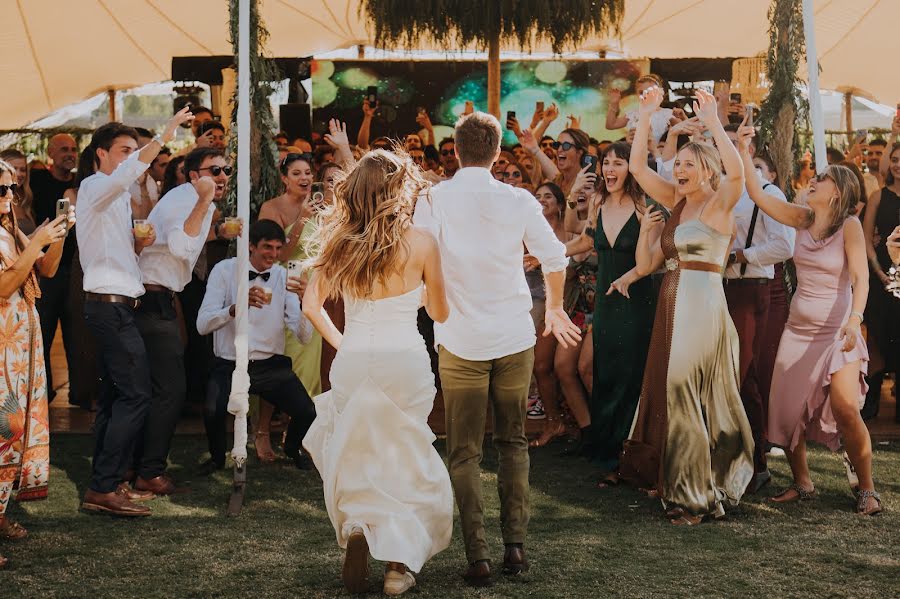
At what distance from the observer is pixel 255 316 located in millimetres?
6578

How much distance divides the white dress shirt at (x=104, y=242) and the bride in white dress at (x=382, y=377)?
5.50 feet

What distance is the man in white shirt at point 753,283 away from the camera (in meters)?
6.13

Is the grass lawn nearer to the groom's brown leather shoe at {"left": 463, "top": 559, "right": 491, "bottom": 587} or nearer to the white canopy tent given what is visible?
the groom's brown leather shoe at {"left": 463, "top": 559, "right": 491, "bottom": 587}

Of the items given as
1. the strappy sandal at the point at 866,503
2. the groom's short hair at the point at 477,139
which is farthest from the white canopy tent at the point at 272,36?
the groom's short hair at the point at 477,139

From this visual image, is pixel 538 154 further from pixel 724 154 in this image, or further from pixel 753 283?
pixel 724 154

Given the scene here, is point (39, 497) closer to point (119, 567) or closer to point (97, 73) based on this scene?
point (119, 567)

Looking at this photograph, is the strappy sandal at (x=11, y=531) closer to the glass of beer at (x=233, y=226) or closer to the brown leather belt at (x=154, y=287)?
the brown leather belt at (x=154, y=287)

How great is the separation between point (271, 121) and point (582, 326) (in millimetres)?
2488

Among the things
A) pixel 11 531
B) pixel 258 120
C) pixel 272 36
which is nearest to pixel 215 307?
pixel 258 120

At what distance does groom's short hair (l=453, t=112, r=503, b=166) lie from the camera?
448cm

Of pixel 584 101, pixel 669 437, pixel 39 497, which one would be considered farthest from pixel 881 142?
pixel 39 497

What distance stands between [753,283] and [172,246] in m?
3.22

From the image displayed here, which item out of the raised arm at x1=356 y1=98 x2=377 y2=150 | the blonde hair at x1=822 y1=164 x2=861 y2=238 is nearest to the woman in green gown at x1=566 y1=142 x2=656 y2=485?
the blonde hair at x1=822 y1=164 x2=861 y2=238

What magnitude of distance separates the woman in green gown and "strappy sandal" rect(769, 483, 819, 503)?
0.91 m
